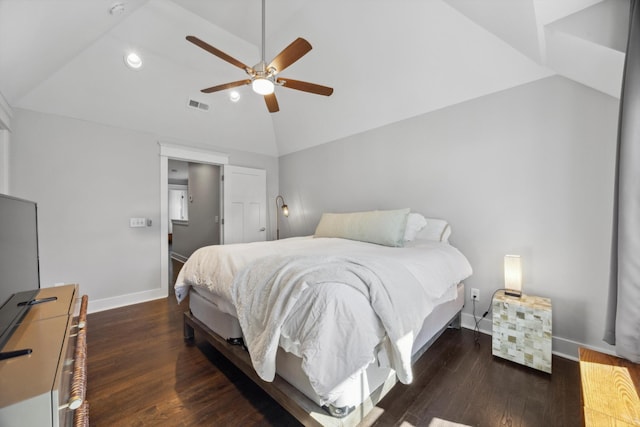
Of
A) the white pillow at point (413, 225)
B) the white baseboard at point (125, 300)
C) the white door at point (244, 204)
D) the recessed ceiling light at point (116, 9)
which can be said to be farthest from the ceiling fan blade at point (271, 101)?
the white baseboard at point (125, 300)

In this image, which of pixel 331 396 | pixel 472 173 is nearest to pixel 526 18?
pixel 472 173

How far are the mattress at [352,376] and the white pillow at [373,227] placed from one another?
727mm

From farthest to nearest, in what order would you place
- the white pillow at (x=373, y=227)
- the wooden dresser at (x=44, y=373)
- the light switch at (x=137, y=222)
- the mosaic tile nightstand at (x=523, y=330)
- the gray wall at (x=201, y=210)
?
1. the gray wall at (x=201, y=210)
2. the light switch at (x=137, y=222)
3. the white pillow at (x=373, y=227)
4. the mosaic tile nightstand at (x=523, y=330)
5. the wooden dresser at (x=44, y=373)

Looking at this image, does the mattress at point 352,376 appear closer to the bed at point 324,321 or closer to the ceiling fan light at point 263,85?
the bed at point 324,321

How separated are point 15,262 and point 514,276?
3266 mm

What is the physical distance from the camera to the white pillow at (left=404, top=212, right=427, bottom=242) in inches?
103

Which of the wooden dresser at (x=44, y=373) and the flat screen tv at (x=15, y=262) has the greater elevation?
the flat screen tv at (x=15, y=262)

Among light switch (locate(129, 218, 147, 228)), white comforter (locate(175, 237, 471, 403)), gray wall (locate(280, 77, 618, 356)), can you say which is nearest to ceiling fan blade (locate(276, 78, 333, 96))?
gray wall (locate(280, 77, 618, 356))

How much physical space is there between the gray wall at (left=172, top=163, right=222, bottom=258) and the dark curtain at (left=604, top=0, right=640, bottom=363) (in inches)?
177

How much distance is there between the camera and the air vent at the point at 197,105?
3541mm

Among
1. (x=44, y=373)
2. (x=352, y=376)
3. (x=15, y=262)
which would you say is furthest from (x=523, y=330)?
(x=15, y=262)

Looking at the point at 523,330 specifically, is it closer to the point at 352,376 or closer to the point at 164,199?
the point at 352,376

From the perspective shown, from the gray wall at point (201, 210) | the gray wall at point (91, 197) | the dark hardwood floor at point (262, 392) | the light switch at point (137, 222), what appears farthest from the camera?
the gray wall at point (201, 210)

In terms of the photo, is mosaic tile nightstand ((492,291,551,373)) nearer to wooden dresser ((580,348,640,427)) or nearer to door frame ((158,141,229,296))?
wooden dresser ((580,348,640,427))
